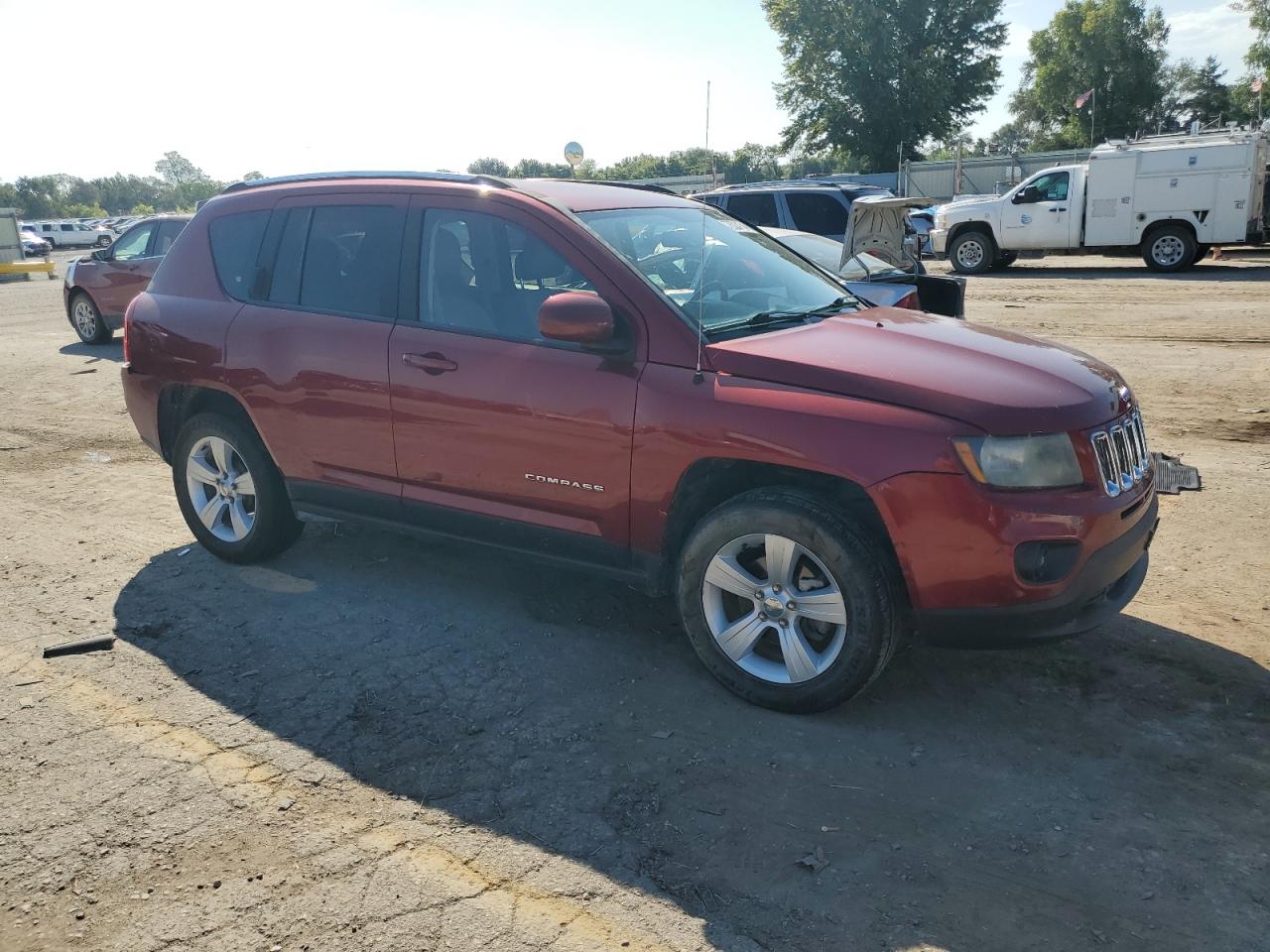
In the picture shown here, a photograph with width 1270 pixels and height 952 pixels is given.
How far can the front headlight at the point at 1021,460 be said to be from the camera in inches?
129

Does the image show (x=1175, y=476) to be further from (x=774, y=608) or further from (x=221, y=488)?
(x=221, y=488)

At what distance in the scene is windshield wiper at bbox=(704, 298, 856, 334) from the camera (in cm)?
393

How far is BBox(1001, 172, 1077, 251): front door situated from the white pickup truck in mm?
20

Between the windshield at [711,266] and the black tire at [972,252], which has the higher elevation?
the windshield at [711,266]

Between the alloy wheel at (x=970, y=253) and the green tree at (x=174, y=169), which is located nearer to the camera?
the alloy wheel at (x=970, y=253)

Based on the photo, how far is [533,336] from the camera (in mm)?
4086

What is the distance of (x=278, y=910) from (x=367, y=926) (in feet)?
0.87

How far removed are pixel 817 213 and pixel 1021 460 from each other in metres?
12.7

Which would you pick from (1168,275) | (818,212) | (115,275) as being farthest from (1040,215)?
(115,275)

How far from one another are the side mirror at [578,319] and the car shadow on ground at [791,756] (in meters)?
1.23

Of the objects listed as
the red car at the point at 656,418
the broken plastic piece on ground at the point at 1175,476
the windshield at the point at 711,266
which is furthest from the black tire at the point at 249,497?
the broken plastic piece on ground at the point at 1175,476

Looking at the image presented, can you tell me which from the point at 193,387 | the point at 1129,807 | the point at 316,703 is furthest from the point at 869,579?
the point at 193,387

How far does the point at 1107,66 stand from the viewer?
206 ft

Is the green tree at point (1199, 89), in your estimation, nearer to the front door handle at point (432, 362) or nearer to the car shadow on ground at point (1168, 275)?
the car shadow on ground at point (1168, 275)
